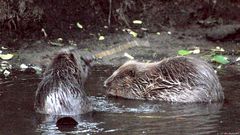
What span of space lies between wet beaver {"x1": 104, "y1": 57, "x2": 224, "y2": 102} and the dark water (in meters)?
0.19

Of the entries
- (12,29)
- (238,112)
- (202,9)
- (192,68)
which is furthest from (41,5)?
(238,112)

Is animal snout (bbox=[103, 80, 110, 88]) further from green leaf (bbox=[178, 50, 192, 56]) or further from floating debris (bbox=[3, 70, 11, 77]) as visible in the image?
green leaf (bbox=[178, 50, 192, 56])

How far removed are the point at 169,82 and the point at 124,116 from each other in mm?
1285

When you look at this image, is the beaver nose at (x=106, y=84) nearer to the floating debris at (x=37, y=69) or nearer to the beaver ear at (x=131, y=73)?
the beaver ear at (x=131, y=73)

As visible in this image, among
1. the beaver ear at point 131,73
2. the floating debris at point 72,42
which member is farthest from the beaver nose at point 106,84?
the floating debris at point 72,42

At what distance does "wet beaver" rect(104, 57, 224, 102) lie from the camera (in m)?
8.23

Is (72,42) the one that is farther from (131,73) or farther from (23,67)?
(131,73)

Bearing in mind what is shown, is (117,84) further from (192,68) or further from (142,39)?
(142,39)

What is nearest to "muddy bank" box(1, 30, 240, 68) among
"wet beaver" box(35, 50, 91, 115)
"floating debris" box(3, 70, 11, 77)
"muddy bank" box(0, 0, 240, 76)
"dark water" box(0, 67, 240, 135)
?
"muddy bank" box(0, 0, 240, 76)

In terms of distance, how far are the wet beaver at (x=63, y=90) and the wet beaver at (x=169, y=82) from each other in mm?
962

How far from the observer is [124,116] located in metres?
7.40

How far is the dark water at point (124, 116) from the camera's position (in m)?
6.76

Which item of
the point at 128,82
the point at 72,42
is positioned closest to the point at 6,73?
the point at 128,82

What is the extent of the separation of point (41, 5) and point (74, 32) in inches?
30.3
